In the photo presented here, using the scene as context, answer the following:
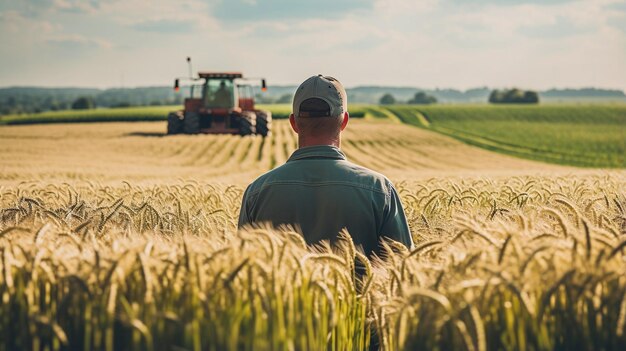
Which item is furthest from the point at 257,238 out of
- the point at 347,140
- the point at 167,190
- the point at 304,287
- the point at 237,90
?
the point at 347,140

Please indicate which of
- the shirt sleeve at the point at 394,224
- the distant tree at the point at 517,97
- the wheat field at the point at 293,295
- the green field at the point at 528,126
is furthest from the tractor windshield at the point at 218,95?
the distant tree at the point at 517,97

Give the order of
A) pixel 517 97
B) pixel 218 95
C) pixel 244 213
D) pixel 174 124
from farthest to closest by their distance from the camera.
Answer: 1. pixel 517 97
2. pixel 174 124
3. pixel 218 95
4. pixel 244 213

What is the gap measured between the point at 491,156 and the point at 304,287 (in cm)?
4466

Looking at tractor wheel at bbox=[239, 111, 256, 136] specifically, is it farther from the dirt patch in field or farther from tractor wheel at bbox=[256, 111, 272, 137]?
tractor wheel at bbox=[256, 111, 272, 137]

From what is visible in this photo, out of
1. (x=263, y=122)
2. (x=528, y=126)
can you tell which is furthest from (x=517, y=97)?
(x=263, y=122)

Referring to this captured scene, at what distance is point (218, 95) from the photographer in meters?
34.2

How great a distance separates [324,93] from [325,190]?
1.80 feet

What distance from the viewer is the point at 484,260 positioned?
262cm

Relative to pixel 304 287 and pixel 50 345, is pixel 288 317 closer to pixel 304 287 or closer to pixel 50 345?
pixel 304 287

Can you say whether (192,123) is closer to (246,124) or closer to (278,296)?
(246,124)

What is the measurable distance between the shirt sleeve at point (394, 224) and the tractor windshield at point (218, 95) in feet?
101

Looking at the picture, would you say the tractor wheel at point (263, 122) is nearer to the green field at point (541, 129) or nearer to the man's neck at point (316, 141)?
the green field at point (541, 129)

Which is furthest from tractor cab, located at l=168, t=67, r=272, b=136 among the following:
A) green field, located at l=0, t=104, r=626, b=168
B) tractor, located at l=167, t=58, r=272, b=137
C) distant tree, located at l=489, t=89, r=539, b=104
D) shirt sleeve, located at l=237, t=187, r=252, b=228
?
distant tree, located at l=489, t=89, r=539, b=104

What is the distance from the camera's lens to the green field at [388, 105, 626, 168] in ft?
174
